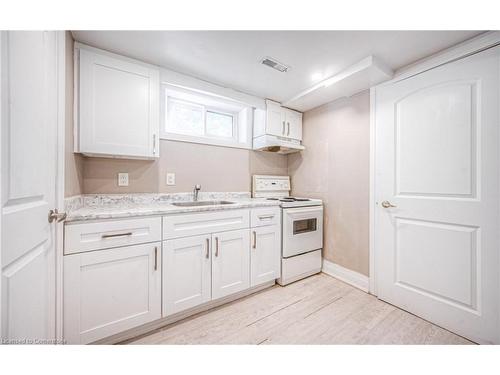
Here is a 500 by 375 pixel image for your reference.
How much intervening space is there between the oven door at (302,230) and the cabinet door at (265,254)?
0.34ft

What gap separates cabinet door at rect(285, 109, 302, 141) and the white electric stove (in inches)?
29.8

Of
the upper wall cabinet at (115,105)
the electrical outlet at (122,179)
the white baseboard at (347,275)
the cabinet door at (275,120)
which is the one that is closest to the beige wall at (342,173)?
the white baseboard at (347,275)

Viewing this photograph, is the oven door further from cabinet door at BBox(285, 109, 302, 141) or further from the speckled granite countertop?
cabinet door at BBox(285, 109, 302, 141)

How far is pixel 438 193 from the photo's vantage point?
58.4 inches

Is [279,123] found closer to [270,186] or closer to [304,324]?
[270,186]

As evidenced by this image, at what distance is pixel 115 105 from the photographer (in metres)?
1.53

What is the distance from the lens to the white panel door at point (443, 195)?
1277 millimetres

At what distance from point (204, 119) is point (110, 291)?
1864 millimetres

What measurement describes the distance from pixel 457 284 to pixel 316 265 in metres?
1.17

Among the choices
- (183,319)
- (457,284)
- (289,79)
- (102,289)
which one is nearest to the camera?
(102,289)

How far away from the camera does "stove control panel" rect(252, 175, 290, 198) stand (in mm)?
2514

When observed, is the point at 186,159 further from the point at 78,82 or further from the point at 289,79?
the point at 289,79

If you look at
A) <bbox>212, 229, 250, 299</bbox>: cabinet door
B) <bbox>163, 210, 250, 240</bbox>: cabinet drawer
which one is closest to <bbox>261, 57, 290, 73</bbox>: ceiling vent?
<bbox>163, 210, 250, 240</bbox>: cabinet drawer
